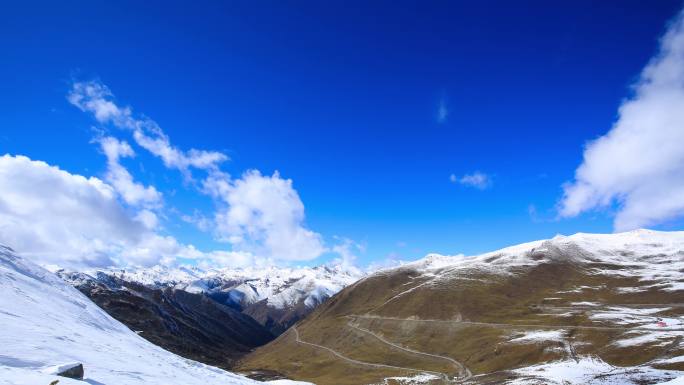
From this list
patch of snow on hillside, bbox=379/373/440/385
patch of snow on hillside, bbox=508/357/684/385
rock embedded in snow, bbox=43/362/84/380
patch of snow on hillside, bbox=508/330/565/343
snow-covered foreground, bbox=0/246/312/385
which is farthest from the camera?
patch of snow on hillside, bbox=508/330/565/343

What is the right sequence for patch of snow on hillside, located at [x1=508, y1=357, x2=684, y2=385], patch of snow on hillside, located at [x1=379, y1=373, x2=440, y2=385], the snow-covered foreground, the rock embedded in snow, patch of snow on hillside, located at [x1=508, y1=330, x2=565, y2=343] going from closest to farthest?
the rock embedded in snow
the snow-covered foreground
patch of snow on hillside, located at [x1=508, y1=357, x2=684, y2=385]
patch of snow on hillside, located at [x1=379, y1=373, x2=440, y2=385]
patch of snow on hillside, located at [x1=508, y1=330, x2=565, y2=343]

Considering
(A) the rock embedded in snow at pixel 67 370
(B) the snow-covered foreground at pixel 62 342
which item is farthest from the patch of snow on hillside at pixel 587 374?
(A) the rock embedded in snow at pixel 67 370

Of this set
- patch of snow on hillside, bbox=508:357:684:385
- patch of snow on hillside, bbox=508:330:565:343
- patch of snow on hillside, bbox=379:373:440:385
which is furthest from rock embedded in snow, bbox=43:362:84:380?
patch of snow on hillside, bbox=508:330:565:343

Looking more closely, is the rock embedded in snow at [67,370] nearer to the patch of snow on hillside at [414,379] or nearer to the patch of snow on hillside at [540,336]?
the patch of snow on hillside at [414,379]

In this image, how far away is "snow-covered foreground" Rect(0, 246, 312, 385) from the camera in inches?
955

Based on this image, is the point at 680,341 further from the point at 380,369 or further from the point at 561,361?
the point at 380,369

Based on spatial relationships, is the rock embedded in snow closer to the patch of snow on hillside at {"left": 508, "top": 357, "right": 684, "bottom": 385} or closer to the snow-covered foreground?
the snow-covered foreground

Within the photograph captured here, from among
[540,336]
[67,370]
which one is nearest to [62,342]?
[67,370]

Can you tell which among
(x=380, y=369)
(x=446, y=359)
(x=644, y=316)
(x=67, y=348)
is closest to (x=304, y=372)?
(x=380, y=369)

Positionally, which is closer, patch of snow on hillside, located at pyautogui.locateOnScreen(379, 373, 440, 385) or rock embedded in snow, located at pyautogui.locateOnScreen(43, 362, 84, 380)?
rock embedded in snow, located at pyautogui.locateOnScreen(43, 362, 84, 380)

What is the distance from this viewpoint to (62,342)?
3030 cm

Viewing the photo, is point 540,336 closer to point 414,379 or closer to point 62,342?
point 414,379

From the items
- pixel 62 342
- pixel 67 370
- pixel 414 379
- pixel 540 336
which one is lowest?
pixel 414 379

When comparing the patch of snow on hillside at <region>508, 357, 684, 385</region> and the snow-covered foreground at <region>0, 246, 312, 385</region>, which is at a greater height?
the snow-covered foreground at <region>0, 246, 312, 385</region>
